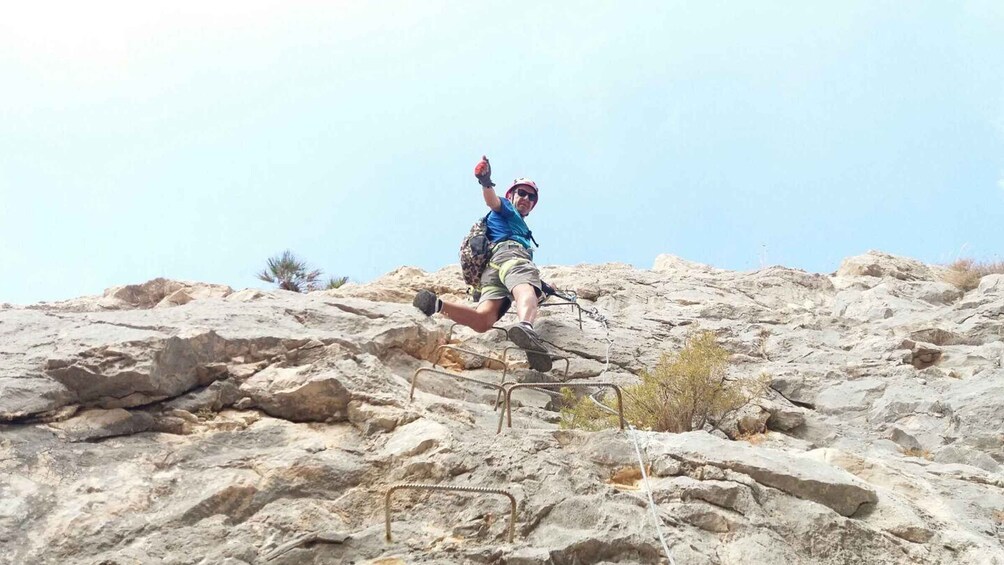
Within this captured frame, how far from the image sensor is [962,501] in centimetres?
423

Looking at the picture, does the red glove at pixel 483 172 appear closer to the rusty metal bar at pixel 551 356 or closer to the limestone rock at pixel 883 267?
the rusty metal bar at pixel 551 356

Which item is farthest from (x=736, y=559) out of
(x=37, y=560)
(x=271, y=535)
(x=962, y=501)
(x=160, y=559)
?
(x=37, y=560)

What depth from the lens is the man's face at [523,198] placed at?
8.40 m

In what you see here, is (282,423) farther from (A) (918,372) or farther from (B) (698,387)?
(A) (918,372)

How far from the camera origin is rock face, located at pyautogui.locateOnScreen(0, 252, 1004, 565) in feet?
11.2

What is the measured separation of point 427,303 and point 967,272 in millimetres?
8005

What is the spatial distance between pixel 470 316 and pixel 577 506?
353 centimetres

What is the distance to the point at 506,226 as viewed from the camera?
7816 millimetres

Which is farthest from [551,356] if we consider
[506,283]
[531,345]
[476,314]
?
[506,283]

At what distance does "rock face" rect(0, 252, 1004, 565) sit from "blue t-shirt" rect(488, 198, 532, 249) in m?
1.51

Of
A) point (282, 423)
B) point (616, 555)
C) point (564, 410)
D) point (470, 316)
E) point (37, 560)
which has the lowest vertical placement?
point (37, 560)

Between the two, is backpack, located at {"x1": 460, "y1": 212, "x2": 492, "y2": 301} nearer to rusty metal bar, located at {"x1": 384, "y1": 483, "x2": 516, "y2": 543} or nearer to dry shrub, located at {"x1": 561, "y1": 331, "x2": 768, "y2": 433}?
dry shrub, located at {"x1": 561, "y1": 331, "x2": 768, "y2": 433}

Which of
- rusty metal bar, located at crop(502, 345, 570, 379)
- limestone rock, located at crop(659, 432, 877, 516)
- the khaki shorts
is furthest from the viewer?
the khaki shorts

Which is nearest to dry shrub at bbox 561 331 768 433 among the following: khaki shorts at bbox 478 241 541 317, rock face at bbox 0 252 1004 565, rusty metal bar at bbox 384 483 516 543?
rock face at bbox 0 252 1004 565
